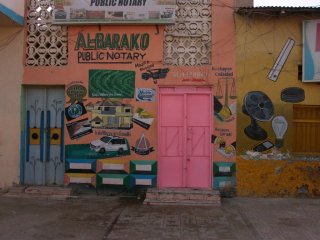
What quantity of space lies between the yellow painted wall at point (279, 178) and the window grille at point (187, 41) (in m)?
2.48

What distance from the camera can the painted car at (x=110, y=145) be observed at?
32.2 ft

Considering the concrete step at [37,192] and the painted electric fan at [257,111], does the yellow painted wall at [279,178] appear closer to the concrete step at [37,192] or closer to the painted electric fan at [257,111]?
the painted electric fan at [257,111]

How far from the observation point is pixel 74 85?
32.3 ft

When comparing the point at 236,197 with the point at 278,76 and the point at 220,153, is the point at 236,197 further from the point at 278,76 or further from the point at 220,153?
the point at 278,76

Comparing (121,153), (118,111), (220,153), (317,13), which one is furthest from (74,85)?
(317,13)

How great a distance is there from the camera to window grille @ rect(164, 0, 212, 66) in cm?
973

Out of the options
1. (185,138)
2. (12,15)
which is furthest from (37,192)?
(12,15)

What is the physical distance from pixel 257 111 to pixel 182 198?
253 centimetres

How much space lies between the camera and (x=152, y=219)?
784 centimetres

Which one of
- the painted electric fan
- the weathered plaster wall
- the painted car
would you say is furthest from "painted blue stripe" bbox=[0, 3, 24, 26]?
the painted electric fan

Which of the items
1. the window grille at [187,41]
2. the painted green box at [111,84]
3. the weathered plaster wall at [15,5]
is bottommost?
the painted green box at [111,84]

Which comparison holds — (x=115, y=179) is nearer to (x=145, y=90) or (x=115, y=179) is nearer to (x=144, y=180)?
(x=144, y=180)

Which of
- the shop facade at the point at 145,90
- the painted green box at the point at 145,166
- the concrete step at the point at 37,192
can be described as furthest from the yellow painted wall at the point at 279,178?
the concrete step at the point at 37,192

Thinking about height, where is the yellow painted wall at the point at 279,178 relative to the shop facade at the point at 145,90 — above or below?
below
